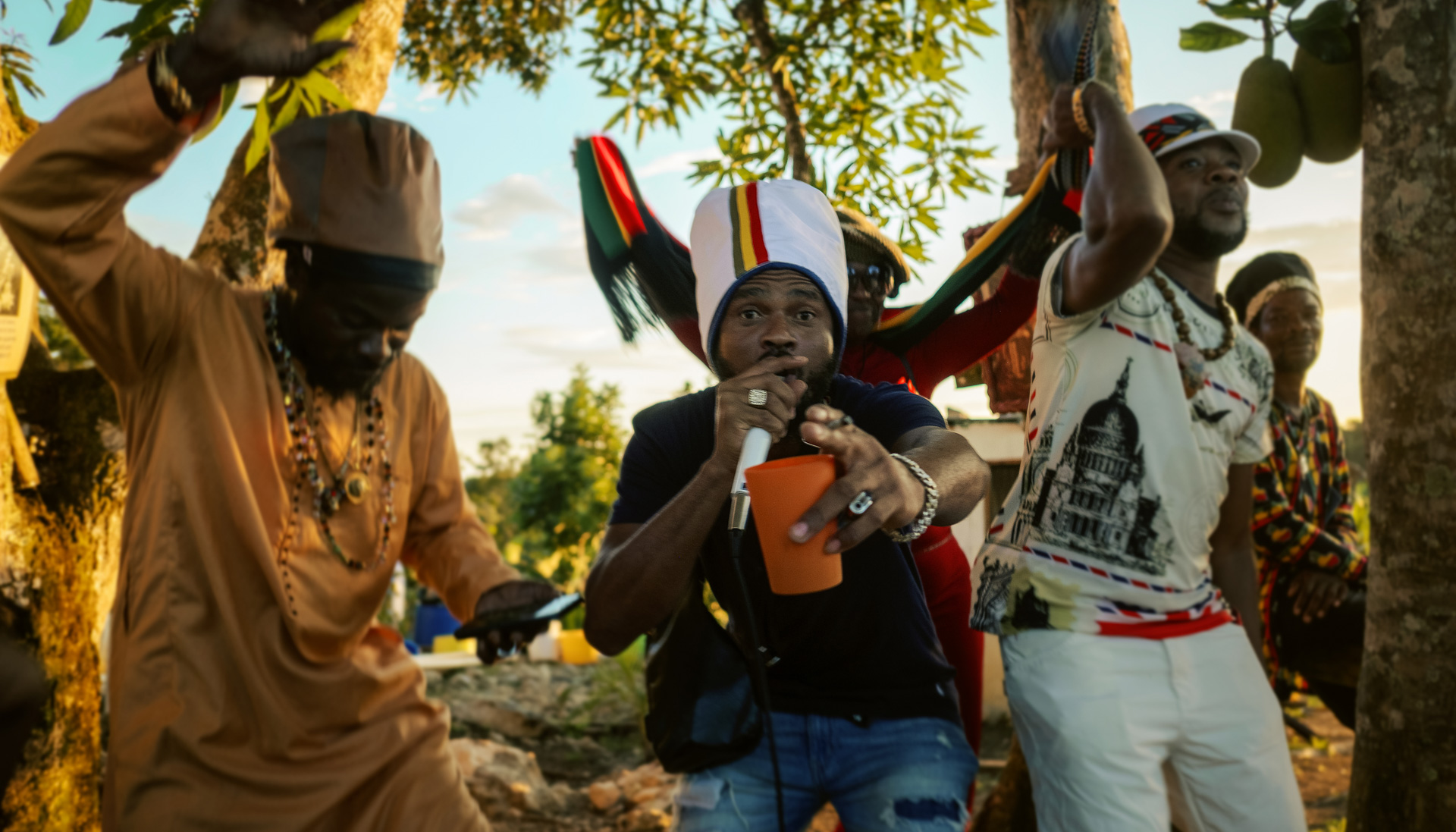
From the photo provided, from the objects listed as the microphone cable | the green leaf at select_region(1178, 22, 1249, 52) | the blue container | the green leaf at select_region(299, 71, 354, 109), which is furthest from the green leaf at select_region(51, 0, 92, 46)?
the blue container

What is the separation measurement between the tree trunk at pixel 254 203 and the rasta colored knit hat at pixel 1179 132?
2.67 metres

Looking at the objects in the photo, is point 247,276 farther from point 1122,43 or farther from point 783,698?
point 1122,43

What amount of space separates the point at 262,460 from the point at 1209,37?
10.9 ft

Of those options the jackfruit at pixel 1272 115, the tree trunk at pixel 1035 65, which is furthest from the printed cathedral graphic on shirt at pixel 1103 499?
the jackfruit at pixel 1272 115

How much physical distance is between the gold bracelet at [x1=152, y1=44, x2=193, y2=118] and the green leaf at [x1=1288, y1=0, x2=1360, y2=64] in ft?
10.5

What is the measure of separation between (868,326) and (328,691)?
69.1 inches

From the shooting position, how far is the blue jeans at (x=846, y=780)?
1.65 metres

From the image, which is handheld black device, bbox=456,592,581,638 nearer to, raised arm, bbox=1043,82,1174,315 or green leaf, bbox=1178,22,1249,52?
raised arm, bbox=1043,82,1174,315

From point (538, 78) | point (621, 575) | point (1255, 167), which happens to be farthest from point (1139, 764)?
point (538, 78)

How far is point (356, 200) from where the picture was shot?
6.97 ft

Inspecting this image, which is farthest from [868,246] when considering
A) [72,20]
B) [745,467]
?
[72,20]

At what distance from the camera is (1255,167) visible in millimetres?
3533

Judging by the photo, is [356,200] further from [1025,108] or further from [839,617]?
[1025,108]

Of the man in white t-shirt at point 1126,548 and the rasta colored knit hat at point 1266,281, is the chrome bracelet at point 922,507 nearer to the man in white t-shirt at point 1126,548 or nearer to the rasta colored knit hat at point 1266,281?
the man in white t-shirt at point 1126,548
